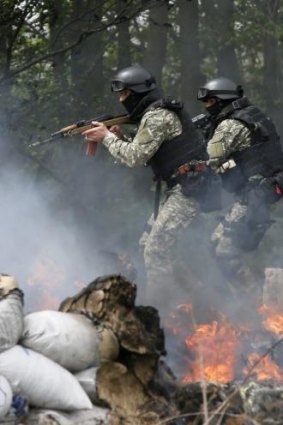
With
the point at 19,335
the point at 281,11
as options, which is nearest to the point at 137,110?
the point at 19,335

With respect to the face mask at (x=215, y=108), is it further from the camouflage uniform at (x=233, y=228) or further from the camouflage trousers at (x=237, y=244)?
the camouflage trousers at (x=237, y=244)

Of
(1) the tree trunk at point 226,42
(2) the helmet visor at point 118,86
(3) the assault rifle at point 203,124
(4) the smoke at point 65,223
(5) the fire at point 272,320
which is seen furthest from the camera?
(1) the tree trunk at point 226,42

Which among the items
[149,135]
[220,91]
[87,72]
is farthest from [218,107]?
[87,72]

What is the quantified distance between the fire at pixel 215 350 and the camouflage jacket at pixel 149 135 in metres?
1.48

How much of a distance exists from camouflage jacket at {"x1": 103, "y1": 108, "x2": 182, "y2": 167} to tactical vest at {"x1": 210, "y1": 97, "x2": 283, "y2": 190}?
0.67 meters

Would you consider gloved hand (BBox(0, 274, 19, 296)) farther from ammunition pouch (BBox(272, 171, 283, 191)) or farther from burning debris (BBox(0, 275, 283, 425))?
ammunition pouch (BBox(272, 171, 283, 191))

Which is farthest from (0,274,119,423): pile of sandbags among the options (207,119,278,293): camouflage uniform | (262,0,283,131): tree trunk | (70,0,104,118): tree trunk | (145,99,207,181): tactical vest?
(262,0,283,131): tree trunk

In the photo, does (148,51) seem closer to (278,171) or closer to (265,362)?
(278,171)

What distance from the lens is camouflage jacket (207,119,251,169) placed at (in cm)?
645

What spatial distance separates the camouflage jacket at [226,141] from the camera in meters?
6.45

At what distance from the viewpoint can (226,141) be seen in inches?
255

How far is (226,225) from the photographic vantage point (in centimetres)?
679

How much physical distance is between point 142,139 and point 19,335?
2.68m

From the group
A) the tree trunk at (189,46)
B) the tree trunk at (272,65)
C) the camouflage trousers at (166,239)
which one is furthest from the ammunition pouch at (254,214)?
the tree trunk at (272,65)
